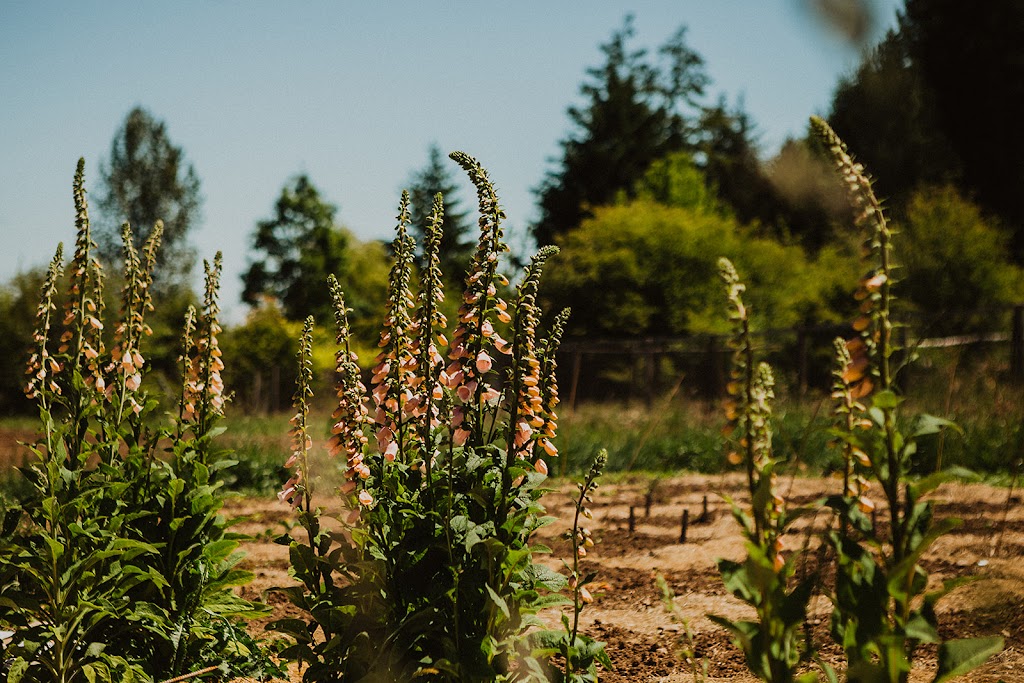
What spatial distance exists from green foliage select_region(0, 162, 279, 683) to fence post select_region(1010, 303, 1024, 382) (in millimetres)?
10083

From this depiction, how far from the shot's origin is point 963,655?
1713 millimetres

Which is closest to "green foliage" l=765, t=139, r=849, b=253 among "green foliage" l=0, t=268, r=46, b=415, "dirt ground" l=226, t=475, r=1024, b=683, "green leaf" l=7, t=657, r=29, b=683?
"dirt ground" l=226, t=475, r=1024, b=683

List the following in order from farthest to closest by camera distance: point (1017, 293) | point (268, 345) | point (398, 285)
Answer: point (268, 345), point (1017, 293), point (398, 285)

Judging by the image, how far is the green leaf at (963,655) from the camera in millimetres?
1687

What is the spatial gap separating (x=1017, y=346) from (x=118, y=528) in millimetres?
10737

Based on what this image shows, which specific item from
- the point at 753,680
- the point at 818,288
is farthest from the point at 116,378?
the point at 818,288

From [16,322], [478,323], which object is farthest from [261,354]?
[478,323]

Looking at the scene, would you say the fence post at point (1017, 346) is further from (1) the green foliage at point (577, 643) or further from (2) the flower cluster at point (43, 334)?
(2) the flower cluster at point (43, 334)

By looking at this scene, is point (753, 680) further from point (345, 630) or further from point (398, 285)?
point (398, 285)

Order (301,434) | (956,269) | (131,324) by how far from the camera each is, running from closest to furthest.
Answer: (301,434) → (131,324) → (956,269)

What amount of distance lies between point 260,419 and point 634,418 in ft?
27.1

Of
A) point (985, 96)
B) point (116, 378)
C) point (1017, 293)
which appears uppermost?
point (985, 96)

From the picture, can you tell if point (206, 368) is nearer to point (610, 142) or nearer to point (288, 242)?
point (610, 142)

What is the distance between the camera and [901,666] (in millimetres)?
1589
